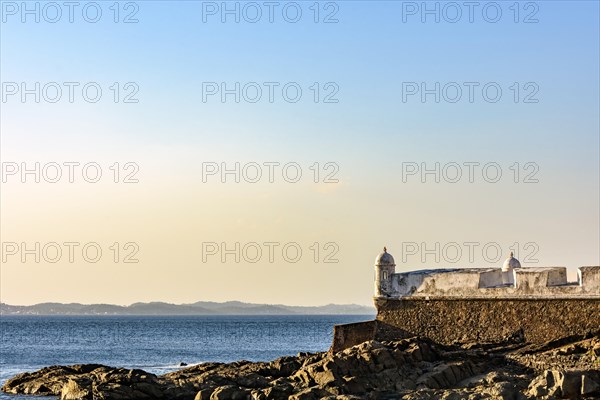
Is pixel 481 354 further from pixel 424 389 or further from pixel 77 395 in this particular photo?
pixel 77 395

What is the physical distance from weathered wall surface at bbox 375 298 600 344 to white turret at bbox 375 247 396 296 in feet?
1.36

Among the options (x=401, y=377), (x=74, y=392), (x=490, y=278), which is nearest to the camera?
(x=401, y=377)

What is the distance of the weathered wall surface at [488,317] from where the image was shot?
33750mm

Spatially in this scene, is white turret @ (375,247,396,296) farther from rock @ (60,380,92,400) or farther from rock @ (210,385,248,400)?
rock @ (60,380,92,400)

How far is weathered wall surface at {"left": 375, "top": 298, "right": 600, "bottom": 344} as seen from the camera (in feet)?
111

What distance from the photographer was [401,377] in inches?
1211

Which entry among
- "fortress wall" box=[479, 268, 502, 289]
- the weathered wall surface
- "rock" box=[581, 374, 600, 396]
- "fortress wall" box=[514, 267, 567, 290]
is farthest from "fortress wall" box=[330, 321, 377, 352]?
"rock" box=[581, 374, 600, 396]

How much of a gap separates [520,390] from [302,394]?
6482mm

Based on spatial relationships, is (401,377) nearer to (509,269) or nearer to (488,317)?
(488,317)

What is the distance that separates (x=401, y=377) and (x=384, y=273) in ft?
25.3

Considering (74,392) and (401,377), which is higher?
(401,377)

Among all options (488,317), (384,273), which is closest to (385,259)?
(384,273)

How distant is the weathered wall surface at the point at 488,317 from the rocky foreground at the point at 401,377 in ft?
2.48

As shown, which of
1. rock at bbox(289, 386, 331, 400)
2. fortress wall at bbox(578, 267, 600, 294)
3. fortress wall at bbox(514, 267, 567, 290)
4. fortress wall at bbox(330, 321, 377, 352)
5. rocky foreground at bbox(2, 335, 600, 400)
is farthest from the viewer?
fortress wall at bbox(330, 321, 377, 352)
